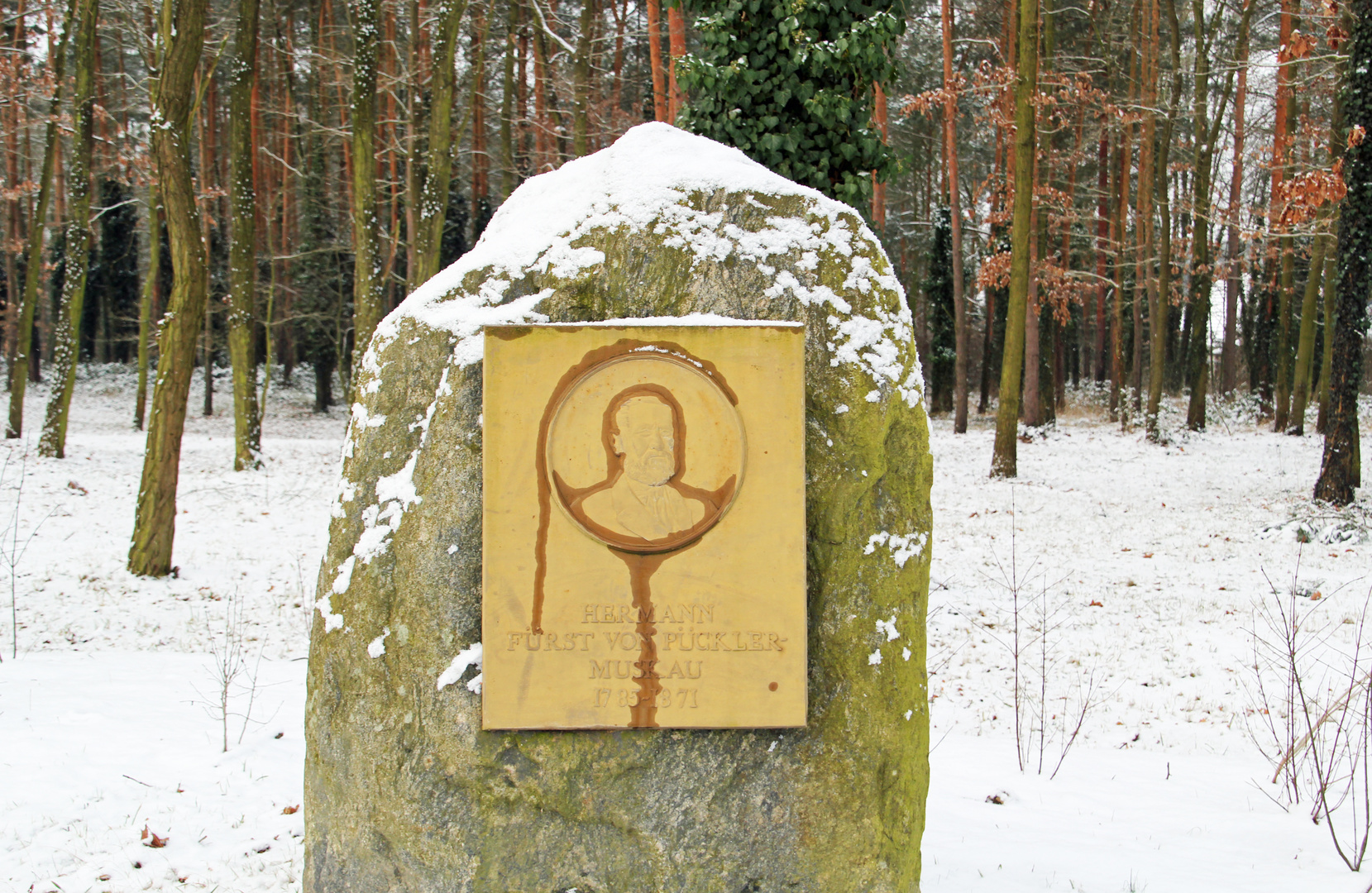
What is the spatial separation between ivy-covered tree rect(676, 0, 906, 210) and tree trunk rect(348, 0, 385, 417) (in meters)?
5.33

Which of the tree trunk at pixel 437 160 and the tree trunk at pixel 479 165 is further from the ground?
the tree trunk at pixel 479 165

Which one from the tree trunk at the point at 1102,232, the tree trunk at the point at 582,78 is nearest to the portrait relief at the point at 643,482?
the tree trunk at the point at 582,78

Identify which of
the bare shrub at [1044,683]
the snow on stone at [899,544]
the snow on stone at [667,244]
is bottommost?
the bare shrub at [1044,683]

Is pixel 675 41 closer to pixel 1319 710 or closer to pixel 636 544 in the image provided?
pixel 1319 710

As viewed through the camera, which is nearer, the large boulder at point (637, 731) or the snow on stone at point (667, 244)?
the large boulder at point (637, 731)

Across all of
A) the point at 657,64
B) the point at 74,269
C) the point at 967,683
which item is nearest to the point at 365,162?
the point at 657,64

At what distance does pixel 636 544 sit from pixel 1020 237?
12440mm

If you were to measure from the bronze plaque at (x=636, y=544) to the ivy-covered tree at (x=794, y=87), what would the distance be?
5.83m

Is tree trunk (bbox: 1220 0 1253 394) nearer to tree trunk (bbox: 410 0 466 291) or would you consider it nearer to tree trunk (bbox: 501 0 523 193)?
tree trunk (bbox: 410 0 466 291)

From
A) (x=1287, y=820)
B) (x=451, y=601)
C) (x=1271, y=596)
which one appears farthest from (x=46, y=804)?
(x=1271, y=596)

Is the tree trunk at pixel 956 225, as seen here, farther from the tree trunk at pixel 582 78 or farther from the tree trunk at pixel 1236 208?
the tree trunk at pixel 582 78

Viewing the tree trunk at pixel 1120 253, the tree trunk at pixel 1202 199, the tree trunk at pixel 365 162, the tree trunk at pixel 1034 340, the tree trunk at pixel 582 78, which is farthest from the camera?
the tree trunk at pixel 1120 253

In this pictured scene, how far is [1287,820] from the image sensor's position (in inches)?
164

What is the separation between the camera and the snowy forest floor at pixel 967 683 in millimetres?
3820
